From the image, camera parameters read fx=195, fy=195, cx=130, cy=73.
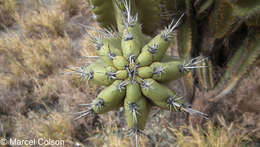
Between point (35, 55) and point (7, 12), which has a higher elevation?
point (7, 12)

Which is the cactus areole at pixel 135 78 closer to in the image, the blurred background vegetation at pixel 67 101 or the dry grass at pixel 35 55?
the blurred background vegetation at pixel 67 101

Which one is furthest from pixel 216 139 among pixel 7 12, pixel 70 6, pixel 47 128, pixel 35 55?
pixel 7 12

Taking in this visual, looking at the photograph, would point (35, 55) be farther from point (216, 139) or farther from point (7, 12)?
point (216, 139)

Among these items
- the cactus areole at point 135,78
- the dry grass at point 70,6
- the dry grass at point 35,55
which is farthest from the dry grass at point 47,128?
the dry grass at point 70,6

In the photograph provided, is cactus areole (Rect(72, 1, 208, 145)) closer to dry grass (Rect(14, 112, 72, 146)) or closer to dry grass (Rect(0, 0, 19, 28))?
dry grass (Rect(14, 112, 72, 146))

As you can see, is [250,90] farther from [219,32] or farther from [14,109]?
[14,109]

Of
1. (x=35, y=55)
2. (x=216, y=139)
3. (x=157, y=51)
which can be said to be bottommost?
(x=216, y=139)

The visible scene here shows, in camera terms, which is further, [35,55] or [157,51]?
[35,55]
